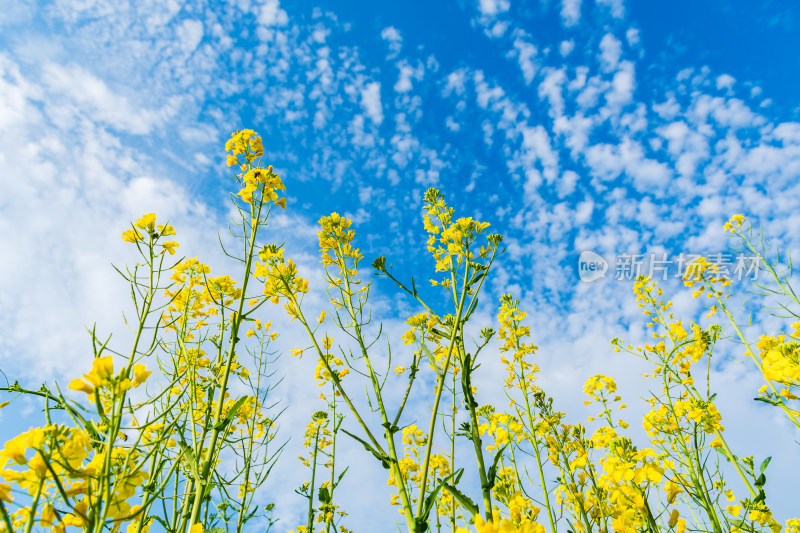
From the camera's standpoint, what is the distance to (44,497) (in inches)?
38.6

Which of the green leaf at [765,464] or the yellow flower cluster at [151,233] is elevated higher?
the yellow flower cluster at [151,233]

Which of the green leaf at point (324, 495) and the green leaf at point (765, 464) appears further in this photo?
the green leaf at point (765, 464)

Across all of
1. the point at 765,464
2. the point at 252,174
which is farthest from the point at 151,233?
the point at 765,464

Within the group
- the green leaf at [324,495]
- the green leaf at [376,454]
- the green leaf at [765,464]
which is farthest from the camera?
the green leaf at [765,464]

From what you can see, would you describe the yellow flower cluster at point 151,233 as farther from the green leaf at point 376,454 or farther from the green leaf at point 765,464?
the green leaf at point 765,464

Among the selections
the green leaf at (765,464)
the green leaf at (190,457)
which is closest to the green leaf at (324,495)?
the green leaf at (190,457)

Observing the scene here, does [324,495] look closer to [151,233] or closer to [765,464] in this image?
[151,233]

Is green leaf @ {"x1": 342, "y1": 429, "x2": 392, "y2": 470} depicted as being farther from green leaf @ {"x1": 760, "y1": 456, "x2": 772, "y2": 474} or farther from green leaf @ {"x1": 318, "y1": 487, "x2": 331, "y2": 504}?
green leaf @ {"x1": 760, "y1": 456, "x2": 772, "y2": 474}

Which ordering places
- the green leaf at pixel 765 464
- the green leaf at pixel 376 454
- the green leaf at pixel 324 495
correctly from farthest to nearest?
1. the green leaf at pixel 765 464
2. the green leaf at pixel 324 495
3. the green leaf at pixel 376 454

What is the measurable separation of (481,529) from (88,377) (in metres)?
0.91

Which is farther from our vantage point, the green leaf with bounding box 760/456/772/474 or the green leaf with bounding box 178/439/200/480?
the green leaf with bounding box 760/456/772/474

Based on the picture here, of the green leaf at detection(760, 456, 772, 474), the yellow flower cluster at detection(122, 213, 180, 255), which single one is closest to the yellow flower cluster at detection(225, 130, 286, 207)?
the yellow flower cluster at detection(122, 213, 180, 255)

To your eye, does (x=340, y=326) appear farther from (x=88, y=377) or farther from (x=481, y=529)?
(x=481, y=529)

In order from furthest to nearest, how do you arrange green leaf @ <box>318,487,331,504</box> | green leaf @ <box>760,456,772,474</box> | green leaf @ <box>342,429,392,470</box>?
green leaf @ <box>760,456,772,474</box>
green leaf @ <box>318,487,331,504</box>
green leaf @ <box>342,429,392,470</box>
